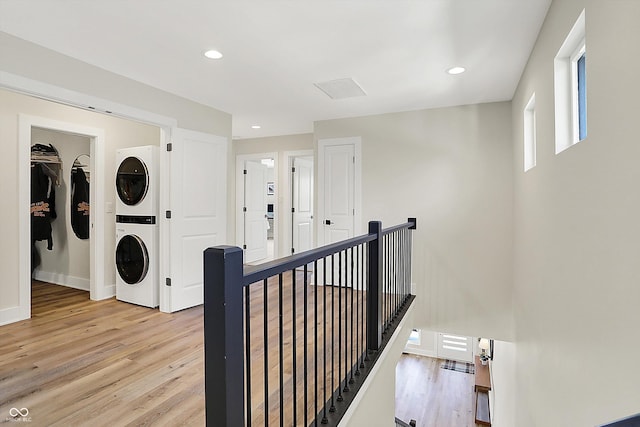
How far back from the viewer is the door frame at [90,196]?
11.0 ft

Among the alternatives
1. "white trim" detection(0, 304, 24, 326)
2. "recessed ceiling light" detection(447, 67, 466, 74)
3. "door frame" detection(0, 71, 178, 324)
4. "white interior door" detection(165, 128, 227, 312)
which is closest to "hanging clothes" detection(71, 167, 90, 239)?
"door frame" detection(0, 71, 178, 324)

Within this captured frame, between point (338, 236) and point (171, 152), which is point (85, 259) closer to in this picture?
point (171, 152)

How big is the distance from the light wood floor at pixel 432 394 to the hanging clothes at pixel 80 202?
18.8ft

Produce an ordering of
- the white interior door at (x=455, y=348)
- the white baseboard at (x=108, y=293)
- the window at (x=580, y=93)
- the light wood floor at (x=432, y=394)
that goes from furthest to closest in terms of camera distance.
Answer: the white interior door at (x=455, y=348) < the light wood floor at (x=432, y=394) < the white baseboard at (x=108, y=293) < the window at (x=580, y=93)

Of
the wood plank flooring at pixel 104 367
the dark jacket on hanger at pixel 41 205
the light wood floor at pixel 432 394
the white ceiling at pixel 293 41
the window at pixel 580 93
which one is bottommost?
the light wood floor at pixel 432 394

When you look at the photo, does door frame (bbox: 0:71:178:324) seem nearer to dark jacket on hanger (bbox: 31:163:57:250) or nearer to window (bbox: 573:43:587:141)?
dark jacket on hanger (bbox: 31:163:57:250)

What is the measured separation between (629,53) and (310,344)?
2.61m

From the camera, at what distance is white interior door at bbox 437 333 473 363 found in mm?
7816

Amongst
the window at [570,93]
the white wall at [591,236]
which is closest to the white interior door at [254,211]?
the white wall at [591,236]

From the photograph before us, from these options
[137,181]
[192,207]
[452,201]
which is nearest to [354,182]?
[452,201]

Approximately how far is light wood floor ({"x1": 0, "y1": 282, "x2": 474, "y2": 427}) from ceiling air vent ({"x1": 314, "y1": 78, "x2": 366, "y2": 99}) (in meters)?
2.51

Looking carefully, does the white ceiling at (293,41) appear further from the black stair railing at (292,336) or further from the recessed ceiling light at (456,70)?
the black stair railing at (292,336)

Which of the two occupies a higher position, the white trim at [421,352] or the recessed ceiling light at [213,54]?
the recessed ceiling light at [213,54]

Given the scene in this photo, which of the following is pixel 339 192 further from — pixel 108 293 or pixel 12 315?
pixel 12 315
